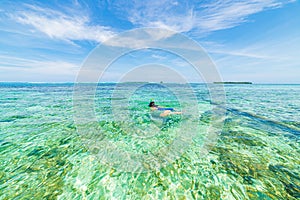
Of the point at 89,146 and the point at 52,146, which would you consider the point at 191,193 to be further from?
the point at 52,146

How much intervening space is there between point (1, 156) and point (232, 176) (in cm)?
892

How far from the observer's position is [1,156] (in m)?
5.78

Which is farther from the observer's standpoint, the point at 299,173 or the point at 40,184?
the point at 299,173

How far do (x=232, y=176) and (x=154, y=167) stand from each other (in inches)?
106

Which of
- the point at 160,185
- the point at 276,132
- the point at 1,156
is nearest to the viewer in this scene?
the point at 160,185

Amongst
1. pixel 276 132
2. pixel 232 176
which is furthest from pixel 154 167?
pixel 276 132

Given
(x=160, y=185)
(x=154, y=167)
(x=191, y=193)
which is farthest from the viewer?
(x=154, y=167)

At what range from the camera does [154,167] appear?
5.40 m

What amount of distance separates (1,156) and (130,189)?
18.6ft

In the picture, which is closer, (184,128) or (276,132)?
(276,132)

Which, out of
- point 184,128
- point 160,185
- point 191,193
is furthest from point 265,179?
point 184,128

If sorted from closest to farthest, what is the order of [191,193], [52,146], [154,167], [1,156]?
[191,193], [154,167], [1,156], [52,146]

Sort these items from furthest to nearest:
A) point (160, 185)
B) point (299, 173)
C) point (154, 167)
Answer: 1. point (154, 167)
2. point (299, 173)
3. point (160, 185)

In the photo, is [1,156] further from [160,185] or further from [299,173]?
[299,173]
